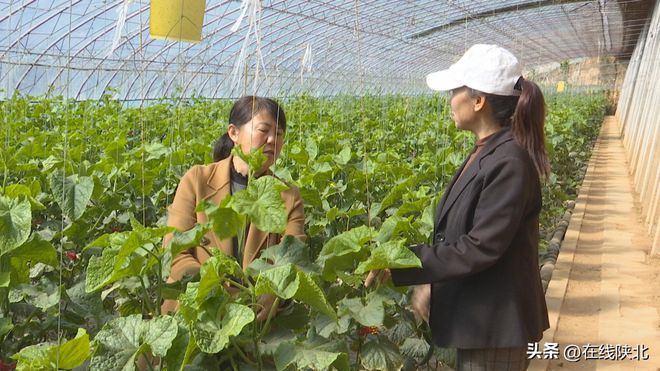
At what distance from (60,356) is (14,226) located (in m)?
0.48

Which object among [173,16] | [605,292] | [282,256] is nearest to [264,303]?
[282,256]

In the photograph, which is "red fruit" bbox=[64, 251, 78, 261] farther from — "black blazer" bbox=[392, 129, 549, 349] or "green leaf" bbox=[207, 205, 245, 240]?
"black blazer" bbox=[392, 129, 549, 349]

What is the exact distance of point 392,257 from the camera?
180 centimetres

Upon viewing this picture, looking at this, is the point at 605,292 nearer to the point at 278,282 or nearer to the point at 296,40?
the point at 278,282

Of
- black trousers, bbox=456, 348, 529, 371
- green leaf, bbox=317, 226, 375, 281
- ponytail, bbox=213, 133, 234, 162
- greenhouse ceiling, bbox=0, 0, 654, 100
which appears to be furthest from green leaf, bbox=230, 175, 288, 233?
greenhouse ceiling, bbox=0, 0, 654, 100

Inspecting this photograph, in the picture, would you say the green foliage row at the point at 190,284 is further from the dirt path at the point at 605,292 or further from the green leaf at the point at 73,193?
the dirt path at the point at 605,292

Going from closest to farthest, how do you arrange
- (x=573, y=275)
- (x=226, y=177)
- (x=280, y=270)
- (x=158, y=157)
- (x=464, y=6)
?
(x=280, y=270), (x=226, y=177), (x=158, y=157), (x=573, y=275), (x=464, y=6)

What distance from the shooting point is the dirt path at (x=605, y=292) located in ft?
13.5

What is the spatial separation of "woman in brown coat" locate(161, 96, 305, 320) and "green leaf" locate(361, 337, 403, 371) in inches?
16.8

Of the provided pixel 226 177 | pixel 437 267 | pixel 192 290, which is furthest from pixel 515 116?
pixel 192 290

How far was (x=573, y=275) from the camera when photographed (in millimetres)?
5770

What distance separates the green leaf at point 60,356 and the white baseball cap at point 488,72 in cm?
126

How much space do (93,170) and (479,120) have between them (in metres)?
1.87

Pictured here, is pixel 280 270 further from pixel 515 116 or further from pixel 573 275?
pixel 573 275
